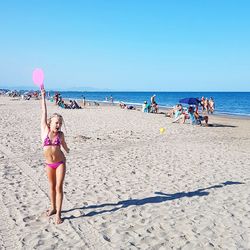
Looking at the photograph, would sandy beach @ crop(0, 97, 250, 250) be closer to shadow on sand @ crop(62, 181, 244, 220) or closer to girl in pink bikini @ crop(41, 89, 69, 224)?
shadow on sand @ crop(62, 181, 244, 220)

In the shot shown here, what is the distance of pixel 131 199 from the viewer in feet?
19.9

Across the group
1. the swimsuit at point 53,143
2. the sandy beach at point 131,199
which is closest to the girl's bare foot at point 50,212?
the sandy beach at point 131,199

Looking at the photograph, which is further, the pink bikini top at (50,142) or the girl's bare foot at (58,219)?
the girl's bare foot at (58,219)

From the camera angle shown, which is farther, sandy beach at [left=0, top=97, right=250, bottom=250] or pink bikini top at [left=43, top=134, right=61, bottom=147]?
pink bikini top at [left=43, top=134, right=61, bottom=147]

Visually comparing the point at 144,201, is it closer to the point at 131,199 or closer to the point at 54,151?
the point at 131,199

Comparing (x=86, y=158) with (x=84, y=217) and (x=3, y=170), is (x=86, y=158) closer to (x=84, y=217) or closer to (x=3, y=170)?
(x=3, y=170)

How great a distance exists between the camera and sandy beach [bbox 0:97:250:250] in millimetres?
4461

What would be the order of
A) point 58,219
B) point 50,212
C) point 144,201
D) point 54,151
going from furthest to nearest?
1. point 144,201
2. point 50,212
3. point 58,219
4. point 54,151

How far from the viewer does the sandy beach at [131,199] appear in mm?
4461

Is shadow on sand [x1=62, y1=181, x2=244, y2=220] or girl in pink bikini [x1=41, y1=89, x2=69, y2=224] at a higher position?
girl in pink bikini [x1=41, y1=89, x2=69, y2=224]

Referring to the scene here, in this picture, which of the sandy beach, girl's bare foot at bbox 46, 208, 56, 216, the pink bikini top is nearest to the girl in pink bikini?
the pink bikini top

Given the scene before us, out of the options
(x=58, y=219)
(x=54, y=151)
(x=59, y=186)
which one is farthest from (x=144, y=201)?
(x=54, y=151)

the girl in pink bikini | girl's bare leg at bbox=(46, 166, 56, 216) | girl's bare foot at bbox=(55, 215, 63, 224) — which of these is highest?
the girl in pink bikini

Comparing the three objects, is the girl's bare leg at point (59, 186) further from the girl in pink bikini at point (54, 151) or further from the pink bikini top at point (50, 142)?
the pink bikini top at point (50, 142)
